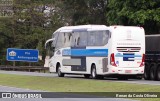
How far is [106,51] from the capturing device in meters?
35.2

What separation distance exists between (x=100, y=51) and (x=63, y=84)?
450 centimetres

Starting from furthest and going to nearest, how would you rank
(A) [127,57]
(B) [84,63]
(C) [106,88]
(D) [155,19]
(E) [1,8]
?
(E) [1,8] → (D) [155,19] → (B) [84,63] → (A) [127,57] → (C) [106,88]

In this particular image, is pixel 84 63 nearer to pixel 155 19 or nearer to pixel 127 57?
pixel 127 57

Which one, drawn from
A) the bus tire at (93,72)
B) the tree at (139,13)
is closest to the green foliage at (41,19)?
the tree at (139,13)

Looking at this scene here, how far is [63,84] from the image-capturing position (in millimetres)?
32281

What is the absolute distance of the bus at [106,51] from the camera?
114 ft

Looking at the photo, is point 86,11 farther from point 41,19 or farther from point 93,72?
point 93,72

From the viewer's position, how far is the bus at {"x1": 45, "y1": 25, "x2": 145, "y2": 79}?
114ft

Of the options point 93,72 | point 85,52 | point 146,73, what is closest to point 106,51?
point 93,72

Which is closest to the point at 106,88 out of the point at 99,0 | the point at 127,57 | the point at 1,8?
the point at 127,57

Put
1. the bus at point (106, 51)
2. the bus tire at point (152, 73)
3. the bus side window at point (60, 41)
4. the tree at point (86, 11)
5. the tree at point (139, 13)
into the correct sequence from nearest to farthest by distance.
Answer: the bus at point (106, 51) → the bus tire at point (152, 73) → the bus side window at point (60, 41) → the tree at point (139, 13) → the tree at point (86, 11)

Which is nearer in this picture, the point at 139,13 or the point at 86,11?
the point at 139,13

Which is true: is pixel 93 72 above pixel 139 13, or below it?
below

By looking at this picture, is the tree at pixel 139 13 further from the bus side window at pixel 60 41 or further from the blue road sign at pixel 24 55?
the bus side window at pixel 60 41
